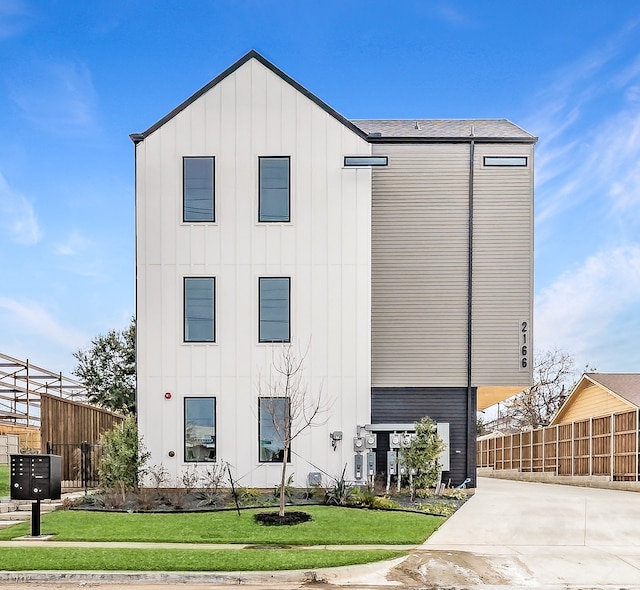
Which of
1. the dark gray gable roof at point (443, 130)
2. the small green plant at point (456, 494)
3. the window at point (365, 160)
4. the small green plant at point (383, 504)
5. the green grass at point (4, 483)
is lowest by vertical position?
the green grass at point (4, 483)

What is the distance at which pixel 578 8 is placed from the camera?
2047cm

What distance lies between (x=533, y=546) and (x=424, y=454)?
5.21 meters

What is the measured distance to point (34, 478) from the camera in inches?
536

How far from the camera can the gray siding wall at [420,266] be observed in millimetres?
19844

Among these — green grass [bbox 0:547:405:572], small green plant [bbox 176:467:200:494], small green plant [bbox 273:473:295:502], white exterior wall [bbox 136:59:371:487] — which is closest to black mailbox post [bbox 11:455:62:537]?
green grass [bbox 0:547:405:572]

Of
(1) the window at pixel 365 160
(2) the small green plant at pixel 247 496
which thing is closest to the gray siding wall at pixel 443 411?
(2) the small green plant at pixel 247 496

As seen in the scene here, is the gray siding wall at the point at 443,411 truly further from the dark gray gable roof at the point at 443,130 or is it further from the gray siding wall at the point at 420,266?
the dark gray gable roof at the point at 443,130

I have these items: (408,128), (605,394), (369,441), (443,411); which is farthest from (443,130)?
(605,394)

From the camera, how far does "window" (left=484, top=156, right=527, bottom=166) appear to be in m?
20.0

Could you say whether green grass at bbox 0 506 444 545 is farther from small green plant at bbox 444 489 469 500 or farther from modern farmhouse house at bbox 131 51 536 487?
modern farmhouse house at bbox 131 51 536 487

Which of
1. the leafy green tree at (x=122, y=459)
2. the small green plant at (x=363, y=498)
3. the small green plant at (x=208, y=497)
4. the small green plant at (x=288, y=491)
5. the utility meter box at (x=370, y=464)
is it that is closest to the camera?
the small green plant at (x=363, y=498)

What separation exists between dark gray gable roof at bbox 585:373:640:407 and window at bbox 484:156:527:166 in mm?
11564

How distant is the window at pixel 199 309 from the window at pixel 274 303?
4.14 ft

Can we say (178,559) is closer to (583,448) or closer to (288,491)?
(288,491)
